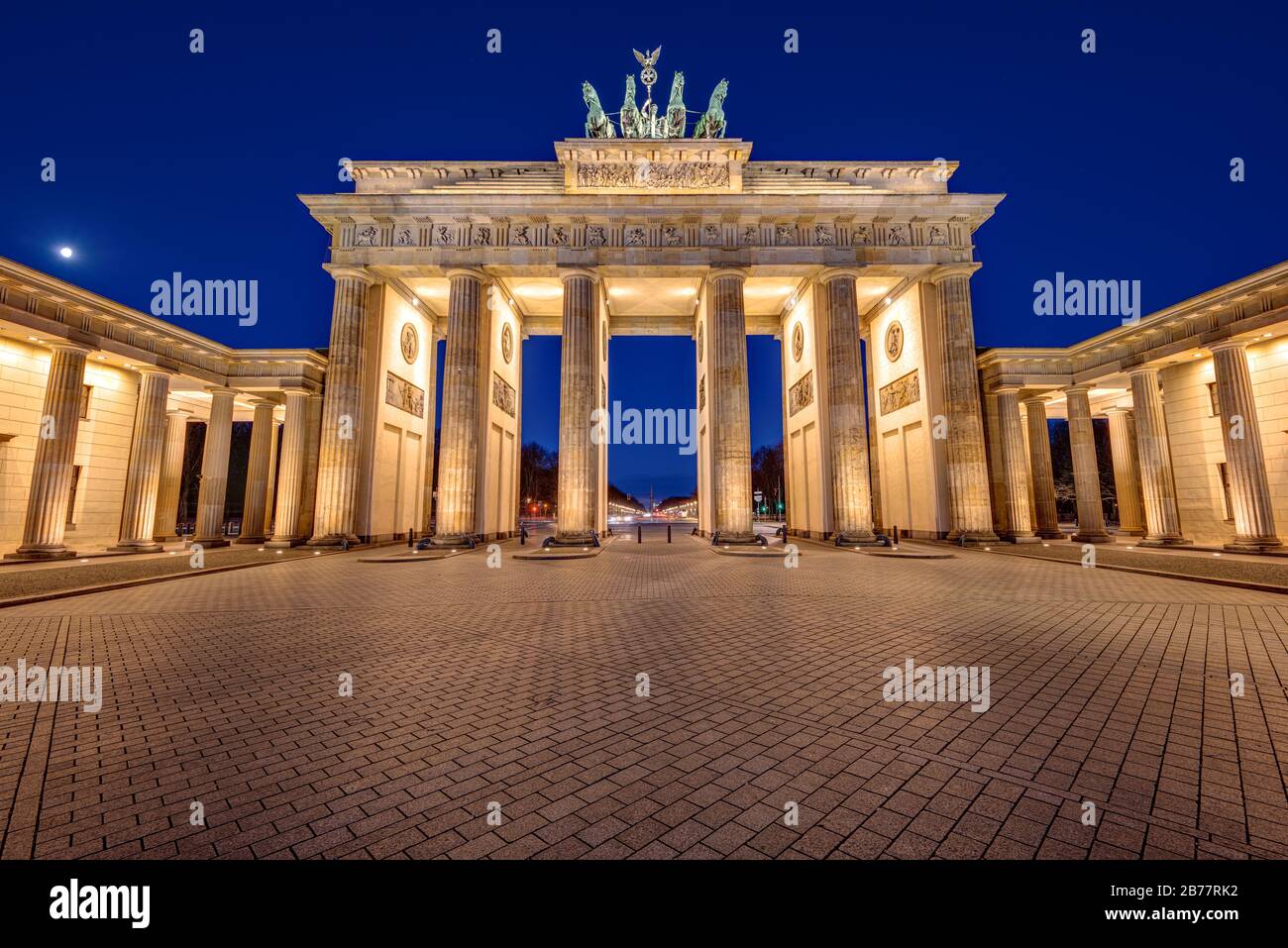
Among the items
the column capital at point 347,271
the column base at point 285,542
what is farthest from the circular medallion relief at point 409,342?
the column base at point 285,542

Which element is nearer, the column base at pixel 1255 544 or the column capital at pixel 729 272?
the column base at pixel 1255 544

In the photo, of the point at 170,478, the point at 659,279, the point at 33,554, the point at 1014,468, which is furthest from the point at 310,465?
the point at 1014,468

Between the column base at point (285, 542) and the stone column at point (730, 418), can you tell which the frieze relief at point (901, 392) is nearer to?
the stone column at point (730, 418)

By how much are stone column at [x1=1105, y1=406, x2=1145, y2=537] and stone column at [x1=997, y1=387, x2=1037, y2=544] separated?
842 cm

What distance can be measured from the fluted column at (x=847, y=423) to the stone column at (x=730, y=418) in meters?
3.79

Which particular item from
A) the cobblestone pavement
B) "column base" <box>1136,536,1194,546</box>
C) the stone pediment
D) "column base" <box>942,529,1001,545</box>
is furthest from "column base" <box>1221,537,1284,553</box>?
the stone pediment

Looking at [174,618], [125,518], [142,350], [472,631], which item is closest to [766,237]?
[472,631]

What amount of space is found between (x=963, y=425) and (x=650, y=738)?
72.9ft

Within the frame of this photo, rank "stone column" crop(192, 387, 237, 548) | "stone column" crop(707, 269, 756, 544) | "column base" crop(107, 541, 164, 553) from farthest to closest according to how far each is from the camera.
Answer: "stone column" crop(192, 387, 237, 548)
"stone column" crop(707, 269, 756, 544)
"column base" crop(107, 541, 164, 553)

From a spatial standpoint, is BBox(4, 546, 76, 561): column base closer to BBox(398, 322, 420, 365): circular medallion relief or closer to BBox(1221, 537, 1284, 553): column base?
BBox(398, 322, 420, 365): circular medallion relief

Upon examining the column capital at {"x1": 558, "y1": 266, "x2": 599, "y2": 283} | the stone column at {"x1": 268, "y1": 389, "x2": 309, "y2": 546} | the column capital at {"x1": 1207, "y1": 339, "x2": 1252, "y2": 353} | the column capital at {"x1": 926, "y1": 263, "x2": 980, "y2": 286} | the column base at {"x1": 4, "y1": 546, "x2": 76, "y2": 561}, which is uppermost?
the column capital at {"x1": 558, "y1": 266, "x2": 599, "y2": 283}

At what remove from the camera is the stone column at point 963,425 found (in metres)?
20.3

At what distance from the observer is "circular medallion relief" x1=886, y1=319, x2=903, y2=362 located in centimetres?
2452

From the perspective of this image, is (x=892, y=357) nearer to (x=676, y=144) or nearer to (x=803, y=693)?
(x=676, y=144)
